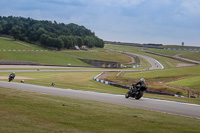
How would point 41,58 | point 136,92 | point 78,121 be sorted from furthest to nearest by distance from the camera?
point 41,58
point 136,92
point 78,121

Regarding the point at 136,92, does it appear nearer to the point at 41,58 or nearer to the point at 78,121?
the point at 78,121

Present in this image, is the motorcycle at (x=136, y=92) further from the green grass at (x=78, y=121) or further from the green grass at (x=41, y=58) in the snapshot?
the green grass at (x=41, y=58)

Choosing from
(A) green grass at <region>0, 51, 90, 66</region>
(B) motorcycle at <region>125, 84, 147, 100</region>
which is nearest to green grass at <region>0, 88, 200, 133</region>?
(B) motorcycle at <region>125, 84, 147, 100</region>

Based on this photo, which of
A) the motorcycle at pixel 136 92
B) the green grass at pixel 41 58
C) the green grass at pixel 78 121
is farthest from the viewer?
→ the green grass at pixel 41 58

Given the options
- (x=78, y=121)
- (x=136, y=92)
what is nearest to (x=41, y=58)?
(x=136, y=92)

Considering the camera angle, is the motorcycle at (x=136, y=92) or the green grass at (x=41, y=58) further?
the green grass at (x=41, y=58)

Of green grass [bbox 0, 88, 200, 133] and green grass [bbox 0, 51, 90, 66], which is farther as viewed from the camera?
green grass [bbox 0, 51, 90, 66]

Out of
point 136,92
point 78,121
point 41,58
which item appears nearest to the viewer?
point 78,121

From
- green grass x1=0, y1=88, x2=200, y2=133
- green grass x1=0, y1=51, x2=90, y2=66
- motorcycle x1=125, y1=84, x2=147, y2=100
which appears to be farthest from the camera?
green grass x1=0, y1=51, x2=90, y2=66

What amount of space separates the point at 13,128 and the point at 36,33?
467ft

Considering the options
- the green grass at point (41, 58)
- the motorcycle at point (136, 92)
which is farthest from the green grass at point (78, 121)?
the green grass at point (41, 58)

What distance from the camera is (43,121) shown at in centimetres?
1123

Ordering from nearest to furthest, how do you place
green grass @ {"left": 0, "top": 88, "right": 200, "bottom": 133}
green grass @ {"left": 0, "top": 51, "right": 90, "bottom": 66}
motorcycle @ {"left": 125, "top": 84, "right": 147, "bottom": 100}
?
green grass @ {"left": 0, "top": 88, "right": 200, "bottom": 133} → motorcycle @ {"left": 125, "top": 84, "right": 147, "bottom": 100} → green grass @ {"left": 0, "top": 51, "right": 90, "bottom": 66}

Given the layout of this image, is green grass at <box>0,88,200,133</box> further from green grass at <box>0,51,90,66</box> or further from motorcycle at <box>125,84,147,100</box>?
green grass at <box>0,51,90,66</box>
